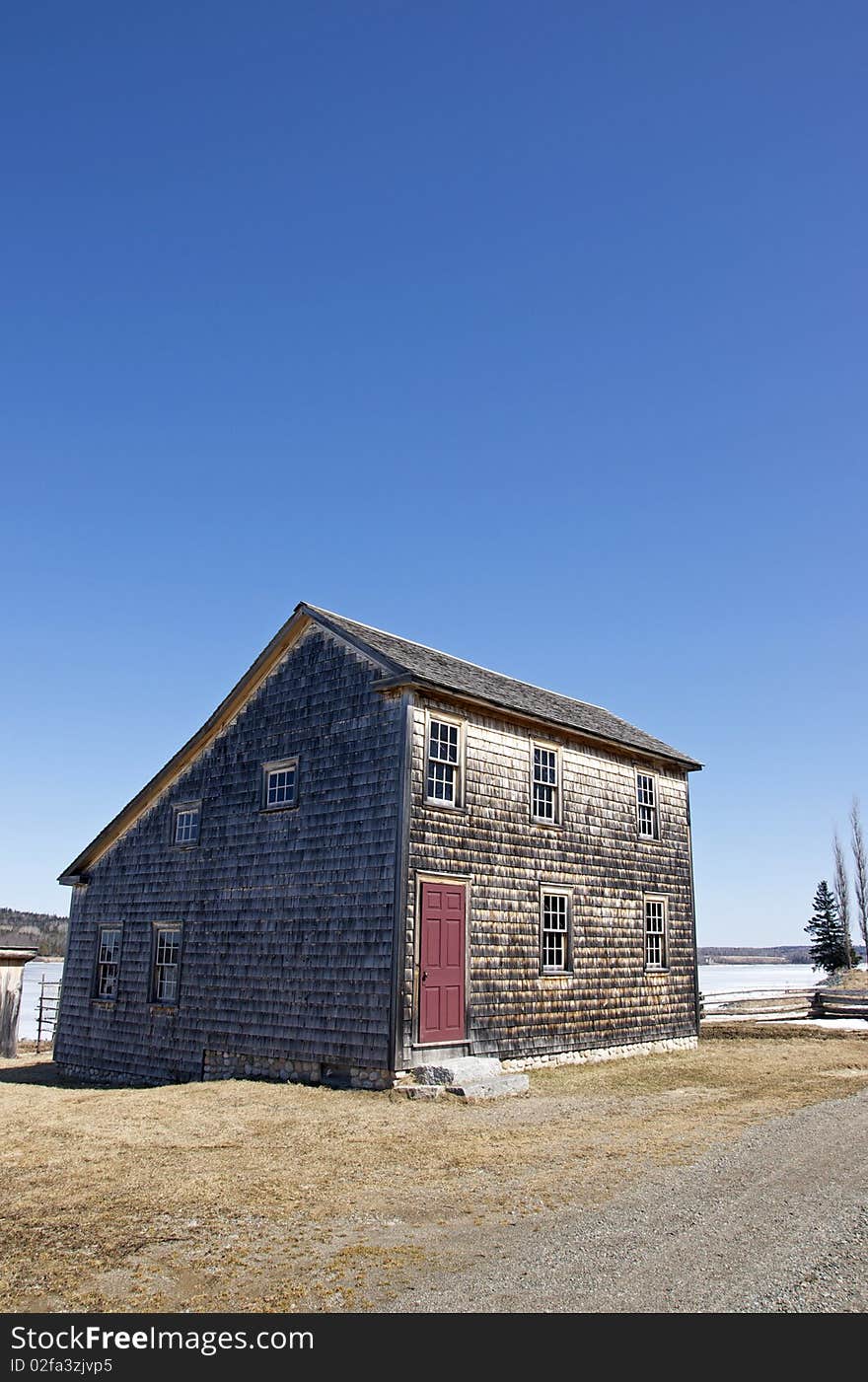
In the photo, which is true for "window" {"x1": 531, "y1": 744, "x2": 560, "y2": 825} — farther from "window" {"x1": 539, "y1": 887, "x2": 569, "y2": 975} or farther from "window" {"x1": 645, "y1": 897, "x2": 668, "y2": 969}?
"window" {"x1": 645, "y1": 897, "x2": 668, "y2": 969}

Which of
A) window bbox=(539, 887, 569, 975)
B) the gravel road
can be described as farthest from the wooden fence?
the gravel road

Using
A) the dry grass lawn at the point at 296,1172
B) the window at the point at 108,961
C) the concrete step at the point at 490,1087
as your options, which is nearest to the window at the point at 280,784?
the dry grass lawn at the point at 296,1172

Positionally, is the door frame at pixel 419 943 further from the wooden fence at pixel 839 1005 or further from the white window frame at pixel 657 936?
the wooden fence at pixel 839 1005

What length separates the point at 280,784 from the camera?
739 inches

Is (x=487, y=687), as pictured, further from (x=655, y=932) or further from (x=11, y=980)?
(x=11, y=980)

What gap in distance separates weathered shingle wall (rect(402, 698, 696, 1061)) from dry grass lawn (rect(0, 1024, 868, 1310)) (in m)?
1.63

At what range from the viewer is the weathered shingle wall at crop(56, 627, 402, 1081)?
53.6ft

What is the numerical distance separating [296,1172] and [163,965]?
11.8m

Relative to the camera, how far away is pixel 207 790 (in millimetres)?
20359

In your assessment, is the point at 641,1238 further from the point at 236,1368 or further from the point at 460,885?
the point at 460,885

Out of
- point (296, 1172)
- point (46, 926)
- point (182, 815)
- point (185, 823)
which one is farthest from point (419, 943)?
point (46, 926)

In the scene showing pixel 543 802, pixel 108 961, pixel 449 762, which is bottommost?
pixel 108 961

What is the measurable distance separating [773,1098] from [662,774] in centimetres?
1035

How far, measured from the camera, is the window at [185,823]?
2045 centimetres
